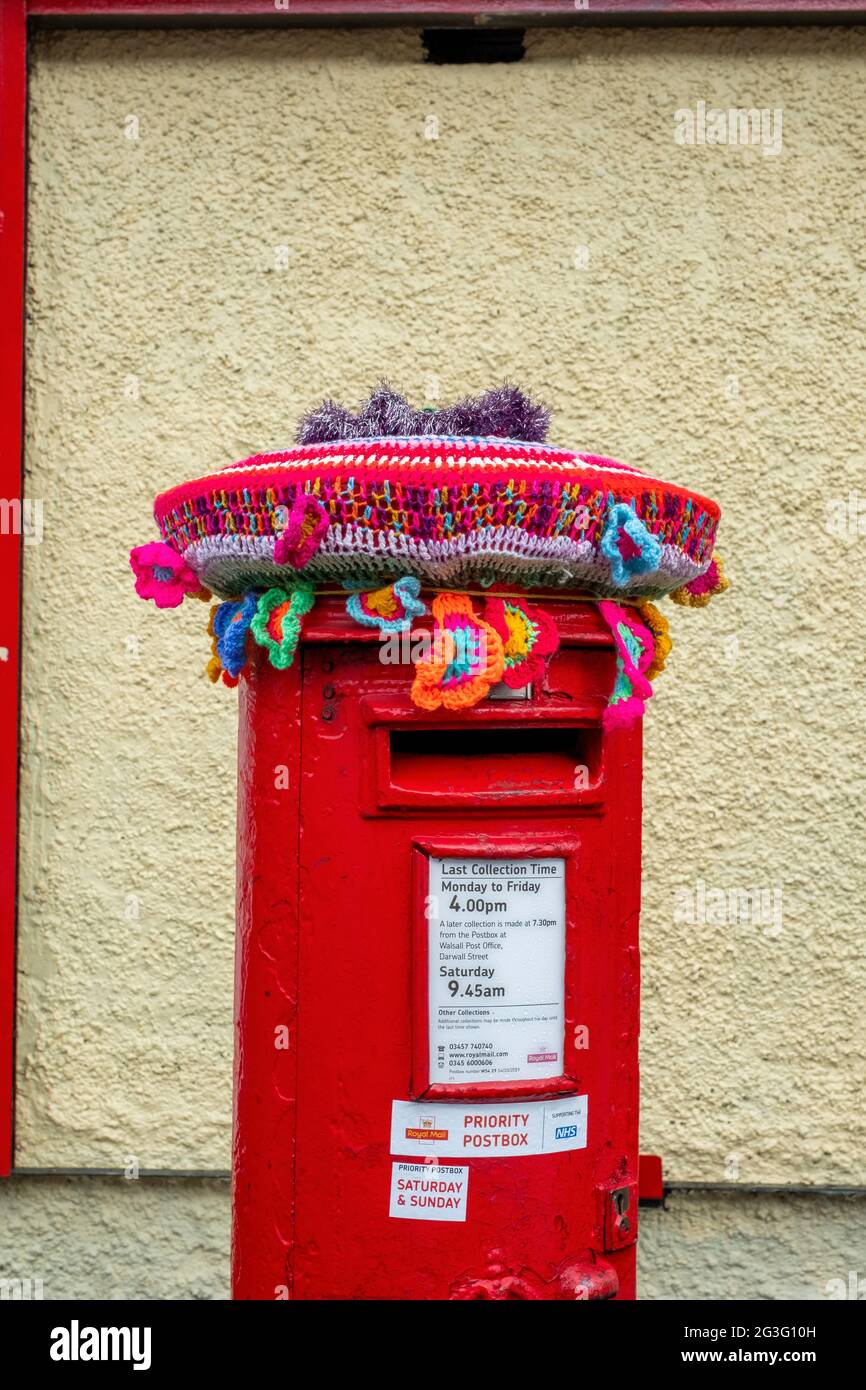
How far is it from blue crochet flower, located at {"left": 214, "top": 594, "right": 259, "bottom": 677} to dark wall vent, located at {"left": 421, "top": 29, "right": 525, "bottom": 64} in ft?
7.15

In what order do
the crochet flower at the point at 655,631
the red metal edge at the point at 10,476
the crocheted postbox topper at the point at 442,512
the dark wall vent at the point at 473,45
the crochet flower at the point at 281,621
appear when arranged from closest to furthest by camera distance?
the crocheted postbox topper at the point at 442,512
the crochet flower at the point at 281,621
the crochet flower at the point at 655,631
the red metal edge at the point at 10,476
the dark wall vent at the point at 473,45

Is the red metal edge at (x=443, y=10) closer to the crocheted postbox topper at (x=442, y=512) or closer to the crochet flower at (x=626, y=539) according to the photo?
the crocheted postbox topper at (x=442, y=512)

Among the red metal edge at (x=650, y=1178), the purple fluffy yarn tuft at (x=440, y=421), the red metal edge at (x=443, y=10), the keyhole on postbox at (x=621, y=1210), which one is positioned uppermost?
the red metal edge at (x=443, y=10)

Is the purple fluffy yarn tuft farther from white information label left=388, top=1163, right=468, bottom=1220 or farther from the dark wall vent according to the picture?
the dark wall vent

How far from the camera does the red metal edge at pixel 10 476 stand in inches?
126

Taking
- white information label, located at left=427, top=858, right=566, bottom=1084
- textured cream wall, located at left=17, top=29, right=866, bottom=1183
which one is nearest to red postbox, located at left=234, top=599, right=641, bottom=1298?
white information label, located at left=427, top=858, right=566, bottom=1084

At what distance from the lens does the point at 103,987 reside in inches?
129

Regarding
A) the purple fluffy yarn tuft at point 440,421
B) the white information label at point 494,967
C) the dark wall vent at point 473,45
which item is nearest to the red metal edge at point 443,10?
the dark wall vent at point 473,45

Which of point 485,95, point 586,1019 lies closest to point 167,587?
point 586,1019

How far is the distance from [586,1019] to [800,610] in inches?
69.9

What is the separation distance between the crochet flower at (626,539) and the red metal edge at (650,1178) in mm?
1956

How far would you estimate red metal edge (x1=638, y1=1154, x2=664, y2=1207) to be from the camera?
3.09 meters

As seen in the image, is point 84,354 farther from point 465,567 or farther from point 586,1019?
point 586,1019

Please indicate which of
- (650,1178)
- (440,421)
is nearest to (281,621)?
(440,421)
